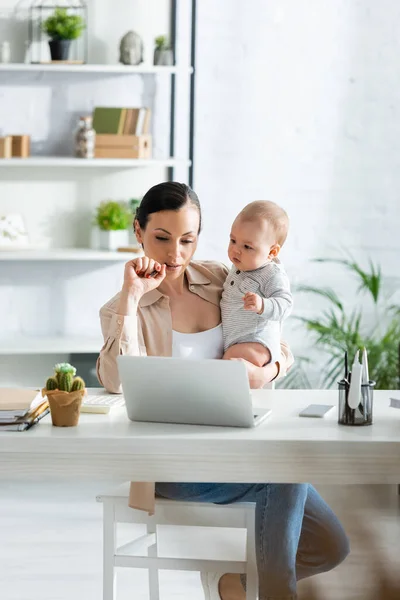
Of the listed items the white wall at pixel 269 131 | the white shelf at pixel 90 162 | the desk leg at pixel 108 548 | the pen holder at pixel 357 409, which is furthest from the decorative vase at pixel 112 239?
the pen holder at pixel 357 409

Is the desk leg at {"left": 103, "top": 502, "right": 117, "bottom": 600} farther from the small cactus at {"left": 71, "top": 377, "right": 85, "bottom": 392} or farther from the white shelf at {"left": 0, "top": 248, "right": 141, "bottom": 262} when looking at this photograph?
the white shelf at {"left": 0, "top": 248, "right": 141, "bottom": 262}

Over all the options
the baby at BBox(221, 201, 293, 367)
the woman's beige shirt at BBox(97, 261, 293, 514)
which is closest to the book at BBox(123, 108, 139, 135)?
the woman's beige shirt at BBox(97, 261, 293, 514)

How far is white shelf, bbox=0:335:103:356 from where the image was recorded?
3729 millimetres

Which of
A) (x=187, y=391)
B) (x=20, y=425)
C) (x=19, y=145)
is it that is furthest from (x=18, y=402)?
(x=19, y=145)

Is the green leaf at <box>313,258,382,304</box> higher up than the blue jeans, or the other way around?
the green leaf at <box>313,258,382,304</box>

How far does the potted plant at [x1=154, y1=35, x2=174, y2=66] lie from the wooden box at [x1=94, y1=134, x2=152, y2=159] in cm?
31

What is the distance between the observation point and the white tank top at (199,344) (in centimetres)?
224

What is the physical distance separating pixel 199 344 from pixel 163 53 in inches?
73.4

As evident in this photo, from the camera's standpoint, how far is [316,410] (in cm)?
191

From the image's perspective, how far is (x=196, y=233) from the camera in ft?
7.30

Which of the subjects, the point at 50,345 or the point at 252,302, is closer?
the point at 252,302

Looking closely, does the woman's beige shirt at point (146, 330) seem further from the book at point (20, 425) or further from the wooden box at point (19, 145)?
the wooden box at point (19, 145)

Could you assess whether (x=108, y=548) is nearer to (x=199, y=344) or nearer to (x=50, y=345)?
(x=199, y=344)

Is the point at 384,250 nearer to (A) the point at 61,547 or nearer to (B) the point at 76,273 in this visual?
(B) the point at 76,273
